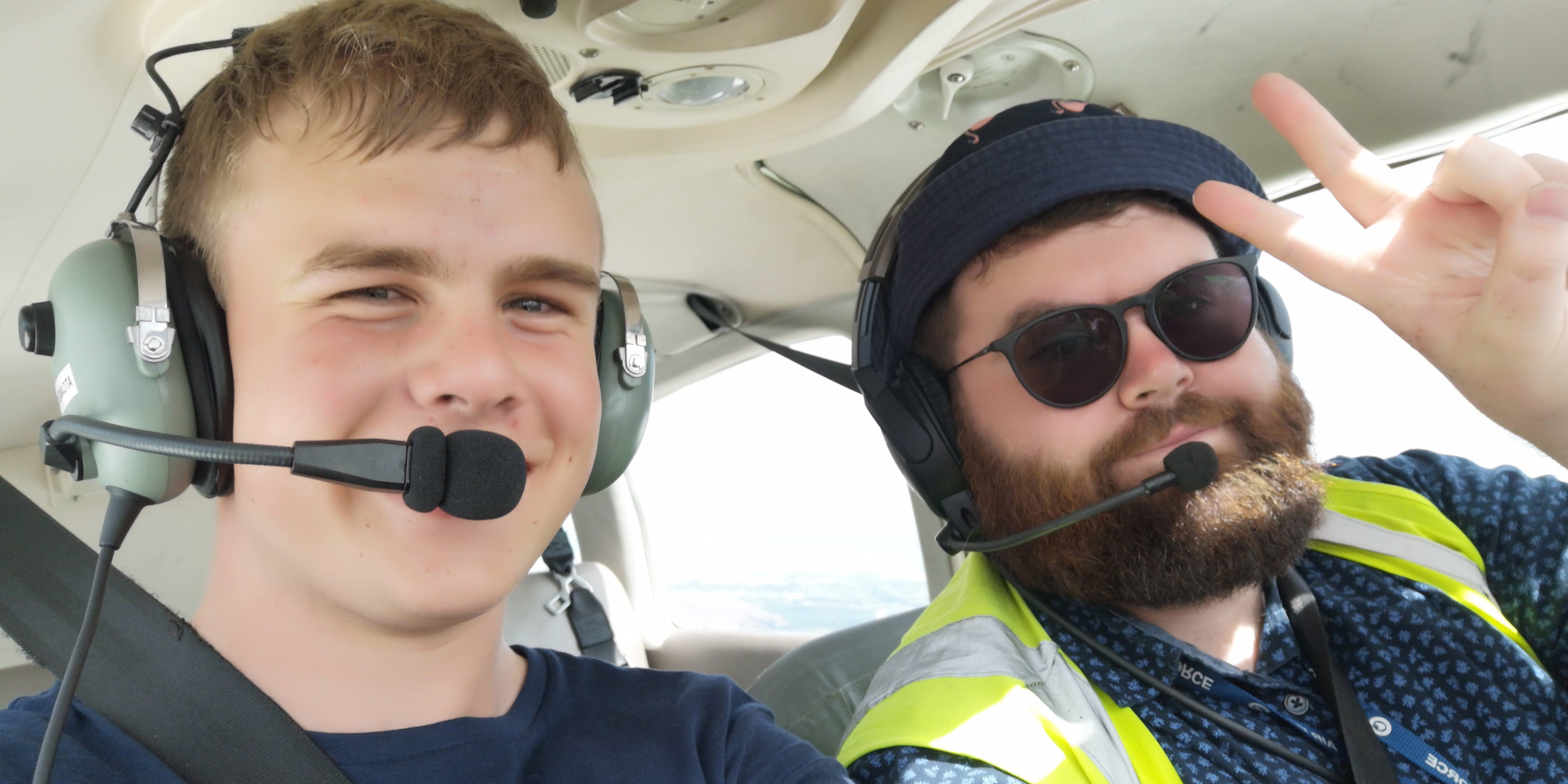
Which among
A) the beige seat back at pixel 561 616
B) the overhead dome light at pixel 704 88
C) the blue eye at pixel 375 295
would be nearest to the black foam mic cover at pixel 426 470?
the blue eye at pixel 375 295

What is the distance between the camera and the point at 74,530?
2.16m

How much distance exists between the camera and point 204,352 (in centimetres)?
109

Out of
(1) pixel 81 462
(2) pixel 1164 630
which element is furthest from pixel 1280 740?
(1) pixel 81 462

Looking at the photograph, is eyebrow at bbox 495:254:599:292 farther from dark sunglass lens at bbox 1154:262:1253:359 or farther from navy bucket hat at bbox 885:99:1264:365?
dark sunglass lens at bbox 1154:262:1253:359

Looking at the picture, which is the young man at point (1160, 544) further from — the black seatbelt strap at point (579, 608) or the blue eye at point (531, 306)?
the black seatbelt strap at point (579, 608)

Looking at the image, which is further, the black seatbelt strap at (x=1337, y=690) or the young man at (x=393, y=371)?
the black seatbelt strap at (x=1337, y=690)

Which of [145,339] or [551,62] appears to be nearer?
[145,339]

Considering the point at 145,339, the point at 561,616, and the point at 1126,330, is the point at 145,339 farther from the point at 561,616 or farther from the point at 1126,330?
the point at 561,616

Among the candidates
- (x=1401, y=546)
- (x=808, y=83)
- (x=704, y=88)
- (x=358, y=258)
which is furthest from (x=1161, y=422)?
(x=358, y=258)

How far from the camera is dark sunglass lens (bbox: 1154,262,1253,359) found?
152 centimetres

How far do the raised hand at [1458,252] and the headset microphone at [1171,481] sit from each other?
0.36 m

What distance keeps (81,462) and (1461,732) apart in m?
1.66

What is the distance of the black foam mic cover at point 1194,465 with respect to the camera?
1.42 m

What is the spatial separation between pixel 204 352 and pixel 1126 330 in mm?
1133
